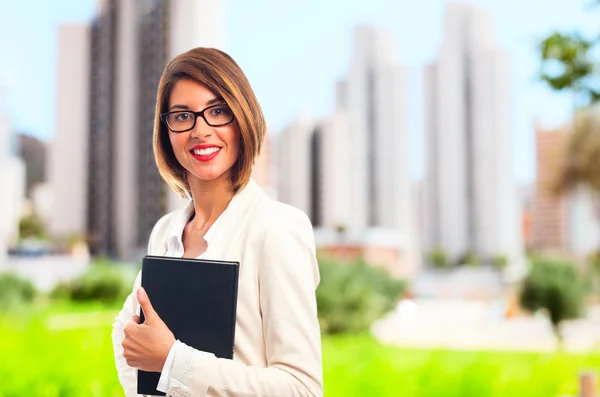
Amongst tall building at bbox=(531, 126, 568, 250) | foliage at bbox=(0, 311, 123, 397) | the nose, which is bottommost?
tall building at bbox=(531, 126, 568, 250)

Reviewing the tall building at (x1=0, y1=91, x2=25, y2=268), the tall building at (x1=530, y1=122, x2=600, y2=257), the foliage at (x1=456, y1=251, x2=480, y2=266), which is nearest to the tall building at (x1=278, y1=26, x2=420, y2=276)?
the foliage at (x1=456, y1=251, x2=480, y2=266)

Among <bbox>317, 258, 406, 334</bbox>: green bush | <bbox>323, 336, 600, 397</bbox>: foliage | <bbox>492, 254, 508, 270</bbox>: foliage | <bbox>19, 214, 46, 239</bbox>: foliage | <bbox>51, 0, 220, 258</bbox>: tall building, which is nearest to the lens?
<bbox>323, 336, 600, 397</bbox>: foliage

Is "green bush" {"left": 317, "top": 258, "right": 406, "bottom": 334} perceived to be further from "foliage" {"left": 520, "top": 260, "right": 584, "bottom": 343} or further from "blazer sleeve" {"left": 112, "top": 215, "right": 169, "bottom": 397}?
"blazer sleeve" {"left": 112, "top": 215, "right": 169, "bottom": 397}

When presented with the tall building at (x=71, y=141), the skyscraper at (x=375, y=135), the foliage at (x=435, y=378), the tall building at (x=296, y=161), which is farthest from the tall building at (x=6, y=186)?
the skyscraper at (x=375, y=135)

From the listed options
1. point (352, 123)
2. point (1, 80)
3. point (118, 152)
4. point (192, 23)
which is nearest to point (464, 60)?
point (352, 123)

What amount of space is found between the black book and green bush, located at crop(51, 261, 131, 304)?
31.7 feet

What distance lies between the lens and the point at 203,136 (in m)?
0.65

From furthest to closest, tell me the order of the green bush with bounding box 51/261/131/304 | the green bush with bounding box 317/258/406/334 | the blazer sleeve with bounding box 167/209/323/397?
→ the green bush with bounding box 51/261/131/304, the green bush with bounding box 317/258/406/334, the blazer sleeve with bounding box 167/209/323/397

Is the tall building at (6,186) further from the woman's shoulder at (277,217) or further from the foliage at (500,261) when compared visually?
the foliage at (500,261)

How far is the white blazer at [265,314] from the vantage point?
58 cm

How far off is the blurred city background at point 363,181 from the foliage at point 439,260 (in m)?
0.14

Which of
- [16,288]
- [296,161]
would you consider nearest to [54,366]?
[16,288]

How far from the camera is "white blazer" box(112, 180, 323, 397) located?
581 millimetres

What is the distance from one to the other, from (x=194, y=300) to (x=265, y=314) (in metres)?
0.07
